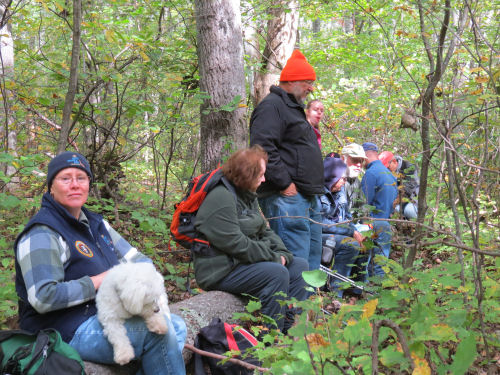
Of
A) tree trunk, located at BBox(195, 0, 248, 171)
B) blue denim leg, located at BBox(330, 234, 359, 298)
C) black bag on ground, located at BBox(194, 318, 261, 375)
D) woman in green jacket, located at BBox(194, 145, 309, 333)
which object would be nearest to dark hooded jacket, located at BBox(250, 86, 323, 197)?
woman in green jacket, located at BBox(194, 145, 309, 333)

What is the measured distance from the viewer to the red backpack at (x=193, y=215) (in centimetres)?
338

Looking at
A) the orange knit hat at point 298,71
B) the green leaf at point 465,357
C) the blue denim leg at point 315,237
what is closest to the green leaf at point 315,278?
the green leaf at point 465,357

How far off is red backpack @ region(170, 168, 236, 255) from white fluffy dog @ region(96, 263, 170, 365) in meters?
1.11

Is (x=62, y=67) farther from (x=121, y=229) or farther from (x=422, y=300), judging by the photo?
(x=422, y=300)

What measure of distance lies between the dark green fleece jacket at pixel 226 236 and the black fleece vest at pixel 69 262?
2.97 feet

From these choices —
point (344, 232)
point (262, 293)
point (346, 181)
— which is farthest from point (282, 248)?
point (346, 181)

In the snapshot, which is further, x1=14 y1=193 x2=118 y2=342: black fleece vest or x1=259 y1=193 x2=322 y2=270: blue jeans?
x1=259 y1=193 x2=322 y2=270: blue jeans

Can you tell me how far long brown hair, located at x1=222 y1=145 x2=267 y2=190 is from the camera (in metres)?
3.40

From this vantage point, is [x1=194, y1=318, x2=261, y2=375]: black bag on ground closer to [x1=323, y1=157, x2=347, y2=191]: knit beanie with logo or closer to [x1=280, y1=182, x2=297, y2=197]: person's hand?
[x1=280, y1=182, x2=297, y2=197]: person's hand

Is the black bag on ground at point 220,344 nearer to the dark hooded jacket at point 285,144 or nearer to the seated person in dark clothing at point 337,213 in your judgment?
the dark hooded jacket at point 285,144

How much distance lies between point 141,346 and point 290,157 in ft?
7.57

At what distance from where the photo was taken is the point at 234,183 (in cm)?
348

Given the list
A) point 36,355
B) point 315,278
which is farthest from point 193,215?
point 315,278

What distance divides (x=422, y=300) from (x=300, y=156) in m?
2.12
